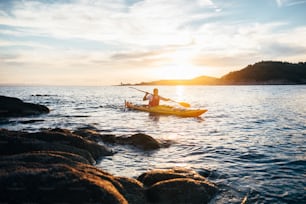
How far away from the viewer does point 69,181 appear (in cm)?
439

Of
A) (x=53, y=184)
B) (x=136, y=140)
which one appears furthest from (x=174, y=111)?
(x=53, y=184)

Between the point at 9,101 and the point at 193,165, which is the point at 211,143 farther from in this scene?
the point at 9,101

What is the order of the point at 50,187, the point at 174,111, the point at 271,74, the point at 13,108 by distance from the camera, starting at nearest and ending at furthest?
the point at 50,187, the point at 13,108, the point at 174,111, the point at 271,74

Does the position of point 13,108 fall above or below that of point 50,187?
below

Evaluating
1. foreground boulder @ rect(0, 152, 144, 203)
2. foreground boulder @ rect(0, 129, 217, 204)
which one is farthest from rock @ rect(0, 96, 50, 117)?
foreground boulder @ rect(0, 152, 144, 203)

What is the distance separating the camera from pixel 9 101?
24906 mm

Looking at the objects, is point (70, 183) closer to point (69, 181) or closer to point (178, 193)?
point (69, 181)

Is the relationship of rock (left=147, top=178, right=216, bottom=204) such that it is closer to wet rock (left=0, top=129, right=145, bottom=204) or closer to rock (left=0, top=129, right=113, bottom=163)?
wet rock (left=0, top=129, right=145, bottom=204)

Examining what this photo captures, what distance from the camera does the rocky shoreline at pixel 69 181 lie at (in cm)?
411

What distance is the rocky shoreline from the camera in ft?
13.5

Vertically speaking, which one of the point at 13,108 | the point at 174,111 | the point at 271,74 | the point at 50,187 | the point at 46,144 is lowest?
the point at 174,111

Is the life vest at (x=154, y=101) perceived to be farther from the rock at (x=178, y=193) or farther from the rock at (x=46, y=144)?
the rock at (x=178, y=193)

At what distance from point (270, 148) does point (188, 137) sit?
15.2 feet

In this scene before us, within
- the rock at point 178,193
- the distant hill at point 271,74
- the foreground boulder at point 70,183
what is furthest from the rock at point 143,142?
the distant hill at point 271,74
